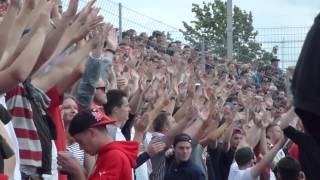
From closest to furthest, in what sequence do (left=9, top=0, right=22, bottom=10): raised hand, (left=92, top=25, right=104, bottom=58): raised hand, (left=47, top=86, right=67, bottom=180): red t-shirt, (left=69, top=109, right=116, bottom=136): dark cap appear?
1. (left=9, top=0, right=22, bottom=10): raised hand
2. (left=69, top=109, right=116, bottom=136): dark cap
3. (left=47, top=86, right=67, bottom=180): red t-shirt
4. (left=92, top=25, right=104, bottom=58): raised hand

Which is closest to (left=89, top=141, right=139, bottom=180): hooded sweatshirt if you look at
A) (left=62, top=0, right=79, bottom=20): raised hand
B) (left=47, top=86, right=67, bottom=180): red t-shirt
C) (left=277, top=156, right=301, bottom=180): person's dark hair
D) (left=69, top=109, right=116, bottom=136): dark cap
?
Result: (left=69, top=109, right=116, bottom=136): dark cap

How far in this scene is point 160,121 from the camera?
358 inches

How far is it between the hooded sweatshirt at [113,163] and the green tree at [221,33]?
1177cm

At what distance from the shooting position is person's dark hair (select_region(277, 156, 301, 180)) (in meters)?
6.98

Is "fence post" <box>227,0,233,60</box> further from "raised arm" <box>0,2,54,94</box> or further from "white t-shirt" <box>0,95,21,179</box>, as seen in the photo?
"white t-shirt" <box>0,95,21,179</box>

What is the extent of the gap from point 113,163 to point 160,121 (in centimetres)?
360

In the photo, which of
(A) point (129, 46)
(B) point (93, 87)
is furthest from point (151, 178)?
(A) point (129, 46)

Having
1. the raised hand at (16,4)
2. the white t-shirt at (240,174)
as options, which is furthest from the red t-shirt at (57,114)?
the white t-shirt at (240,174)

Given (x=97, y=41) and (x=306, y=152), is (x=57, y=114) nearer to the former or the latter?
(x=97, y=41)

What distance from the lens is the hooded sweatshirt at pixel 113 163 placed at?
550cm

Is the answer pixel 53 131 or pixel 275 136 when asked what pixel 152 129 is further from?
pixel 53 131

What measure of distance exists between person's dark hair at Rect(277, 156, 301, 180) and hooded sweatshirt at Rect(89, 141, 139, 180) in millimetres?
1842

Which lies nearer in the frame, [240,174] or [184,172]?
[184,172]

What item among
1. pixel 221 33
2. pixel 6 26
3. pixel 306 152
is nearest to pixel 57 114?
pixel 6 26
